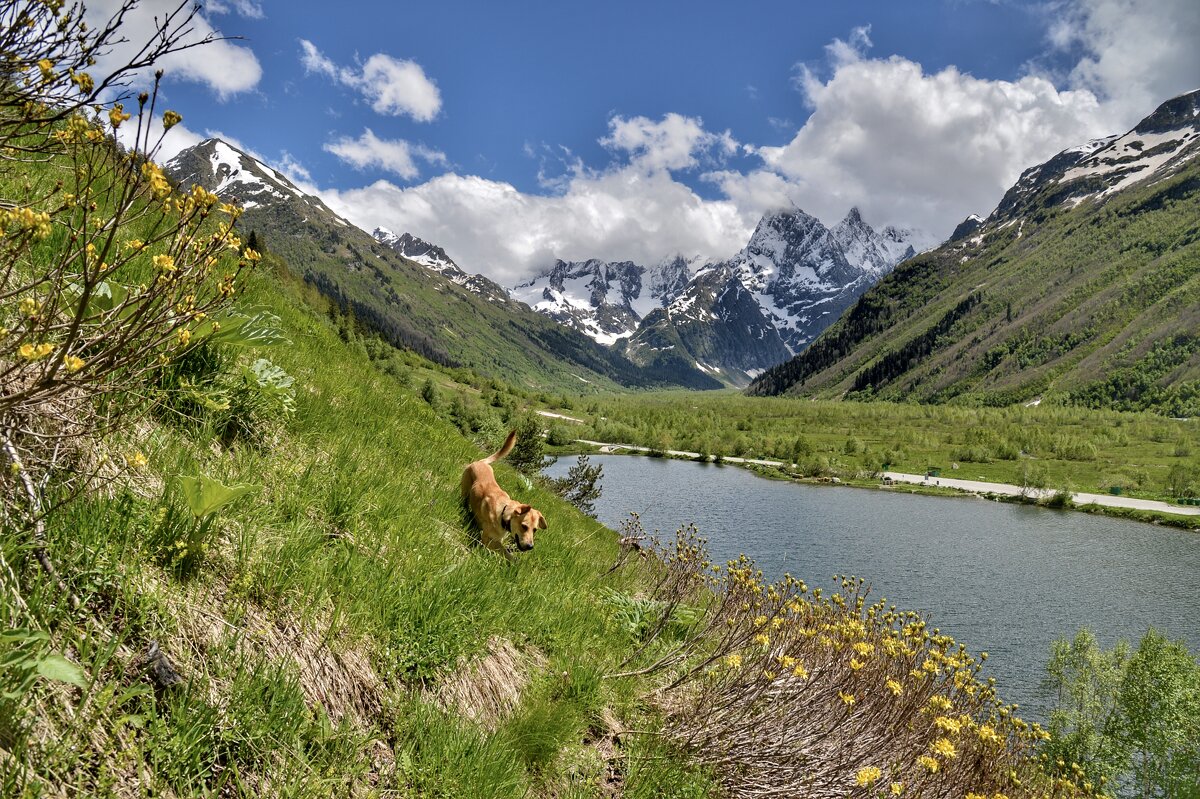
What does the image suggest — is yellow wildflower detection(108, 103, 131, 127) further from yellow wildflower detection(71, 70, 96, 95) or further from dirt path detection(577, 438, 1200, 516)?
dirt path detection(577, 438, 1200, 516)

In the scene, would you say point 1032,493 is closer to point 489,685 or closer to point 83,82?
point 489,685

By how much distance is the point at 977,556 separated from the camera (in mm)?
66625

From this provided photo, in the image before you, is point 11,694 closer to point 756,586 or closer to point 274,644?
point 274,644

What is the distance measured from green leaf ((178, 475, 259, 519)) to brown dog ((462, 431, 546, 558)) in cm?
288

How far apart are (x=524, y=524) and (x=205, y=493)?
3.04m

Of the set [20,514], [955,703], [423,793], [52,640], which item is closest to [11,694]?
[52,640]

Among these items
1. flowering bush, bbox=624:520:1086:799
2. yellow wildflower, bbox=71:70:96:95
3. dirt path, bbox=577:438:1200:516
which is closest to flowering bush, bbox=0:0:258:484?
yellow wildflower, bbox=71:70:96:95

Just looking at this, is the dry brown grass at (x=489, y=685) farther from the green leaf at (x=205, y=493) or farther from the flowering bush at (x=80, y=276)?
the flowering bush at (x=80, y=276)

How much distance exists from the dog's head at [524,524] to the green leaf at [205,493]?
287cm

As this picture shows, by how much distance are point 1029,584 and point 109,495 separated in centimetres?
7231

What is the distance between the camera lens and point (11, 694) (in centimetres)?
197

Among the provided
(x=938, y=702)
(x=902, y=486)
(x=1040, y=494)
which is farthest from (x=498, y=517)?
(x=1040, y=494)

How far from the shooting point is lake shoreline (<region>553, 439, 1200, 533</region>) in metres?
89.7

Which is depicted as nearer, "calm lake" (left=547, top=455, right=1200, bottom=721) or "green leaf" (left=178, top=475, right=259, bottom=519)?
"green leaf" (left=178, top=475, right=259, bottom=519)
